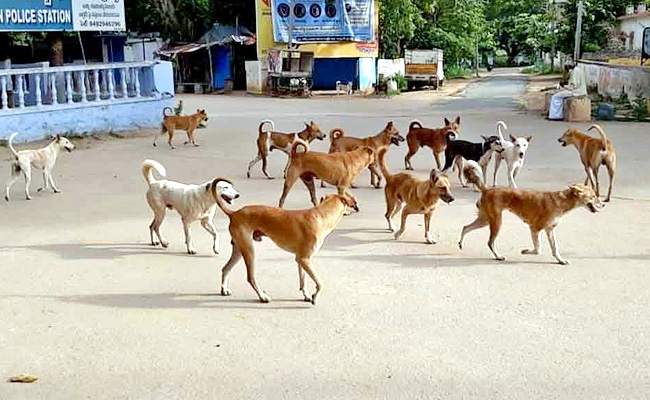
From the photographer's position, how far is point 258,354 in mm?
5164

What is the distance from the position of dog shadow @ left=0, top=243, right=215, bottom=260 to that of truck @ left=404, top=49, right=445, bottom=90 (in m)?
31.1

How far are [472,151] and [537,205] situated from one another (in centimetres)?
396

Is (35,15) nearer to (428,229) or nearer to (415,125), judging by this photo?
(415,125)

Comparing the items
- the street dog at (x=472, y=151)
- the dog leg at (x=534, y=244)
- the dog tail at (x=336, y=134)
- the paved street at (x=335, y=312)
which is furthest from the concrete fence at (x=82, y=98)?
the dog leg at (x=534, y=244)

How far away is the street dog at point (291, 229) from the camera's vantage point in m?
5.93

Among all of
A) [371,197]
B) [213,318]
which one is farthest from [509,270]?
[371,197]

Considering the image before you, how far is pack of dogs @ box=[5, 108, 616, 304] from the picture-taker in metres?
6.02

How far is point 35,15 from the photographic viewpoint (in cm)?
1788

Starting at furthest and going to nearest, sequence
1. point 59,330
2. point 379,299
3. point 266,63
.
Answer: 1. point 266,63
2. point 379,299
3. point 59,330

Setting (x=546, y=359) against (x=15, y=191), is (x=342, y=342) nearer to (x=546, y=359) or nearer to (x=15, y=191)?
(x=546, y=359)

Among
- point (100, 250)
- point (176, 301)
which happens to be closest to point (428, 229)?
point (176, 301)

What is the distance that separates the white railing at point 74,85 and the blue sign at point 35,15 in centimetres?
111

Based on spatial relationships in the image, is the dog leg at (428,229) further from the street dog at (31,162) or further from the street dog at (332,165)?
the street dog at (31,162)

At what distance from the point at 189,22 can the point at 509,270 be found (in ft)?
113
